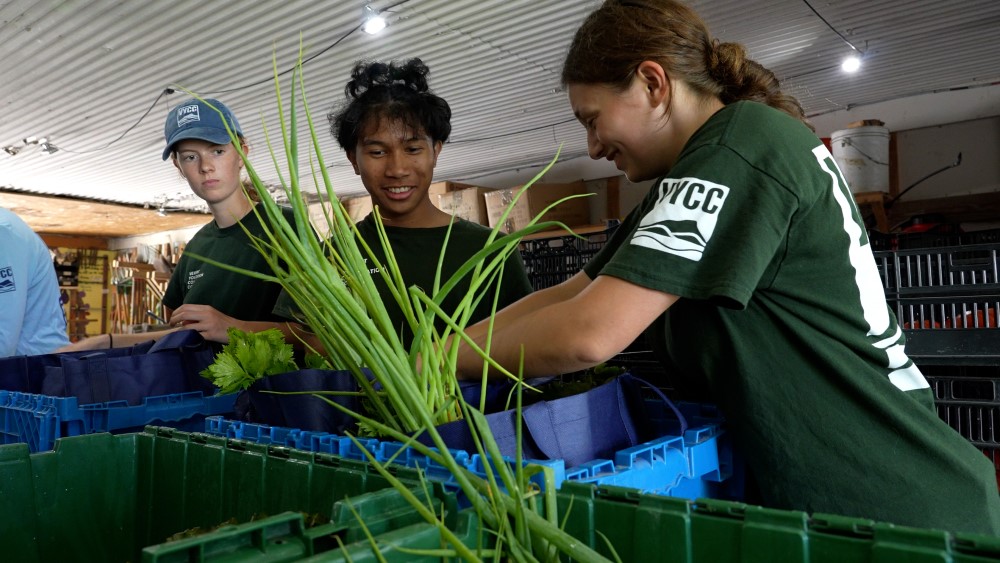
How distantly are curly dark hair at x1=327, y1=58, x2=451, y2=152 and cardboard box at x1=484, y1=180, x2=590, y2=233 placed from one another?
397 centimetres

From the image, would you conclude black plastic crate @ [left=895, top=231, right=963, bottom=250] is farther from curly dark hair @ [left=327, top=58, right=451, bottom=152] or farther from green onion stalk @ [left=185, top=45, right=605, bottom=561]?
green onion stalk @ [left=185, top=45, right=605, bottom=561]

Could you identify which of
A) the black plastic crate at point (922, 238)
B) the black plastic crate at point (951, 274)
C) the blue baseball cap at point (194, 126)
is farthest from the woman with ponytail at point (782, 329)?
the black plastic crate at point (922, 238)

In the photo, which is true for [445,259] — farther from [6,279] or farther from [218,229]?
[6,279]

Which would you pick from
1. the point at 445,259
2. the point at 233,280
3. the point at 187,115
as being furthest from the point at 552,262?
the point at 187,115

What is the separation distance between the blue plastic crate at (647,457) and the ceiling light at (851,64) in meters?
4.99

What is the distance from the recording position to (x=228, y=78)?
18.2ft

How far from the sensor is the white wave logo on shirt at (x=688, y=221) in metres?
0.86

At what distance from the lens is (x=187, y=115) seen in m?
2.00

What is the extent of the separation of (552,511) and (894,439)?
55 centimetres

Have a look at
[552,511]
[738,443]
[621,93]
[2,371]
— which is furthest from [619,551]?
[2,371]

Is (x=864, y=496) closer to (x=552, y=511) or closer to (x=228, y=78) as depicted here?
(x=552, y=511)

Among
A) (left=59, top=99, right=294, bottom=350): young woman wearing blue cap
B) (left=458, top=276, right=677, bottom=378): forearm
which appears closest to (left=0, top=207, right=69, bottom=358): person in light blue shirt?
(left=59, top=99, right=294, bottom=350): young woman wearing blue cap

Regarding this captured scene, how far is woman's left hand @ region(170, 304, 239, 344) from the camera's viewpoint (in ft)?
5.26

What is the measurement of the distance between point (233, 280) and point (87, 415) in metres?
0.71
